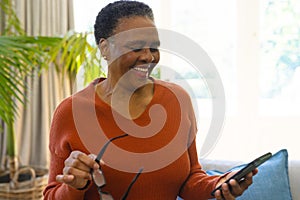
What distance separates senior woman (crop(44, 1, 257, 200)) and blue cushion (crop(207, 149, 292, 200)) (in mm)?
368

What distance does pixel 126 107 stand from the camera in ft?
3.80

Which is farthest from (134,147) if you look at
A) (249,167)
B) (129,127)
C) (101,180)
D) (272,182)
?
(272,182)

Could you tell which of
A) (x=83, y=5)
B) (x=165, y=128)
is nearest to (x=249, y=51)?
(x=83, y=5)

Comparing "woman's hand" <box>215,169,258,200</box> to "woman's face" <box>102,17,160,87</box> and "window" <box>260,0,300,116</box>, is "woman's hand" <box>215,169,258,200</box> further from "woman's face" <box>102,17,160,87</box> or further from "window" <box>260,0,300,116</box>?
"window" <box>260,0,300,116</box>

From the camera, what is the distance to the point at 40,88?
2.74 m

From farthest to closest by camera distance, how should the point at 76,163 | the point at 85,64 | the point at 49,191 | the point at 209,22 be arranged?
1. the point at 209,22
2. the point at 85,64
3. the point at 49,191
4. the point at 76,163

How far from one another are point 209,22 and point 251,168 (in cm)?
215

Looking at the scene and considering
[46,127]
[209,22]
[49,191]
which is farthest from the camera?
[209,22]

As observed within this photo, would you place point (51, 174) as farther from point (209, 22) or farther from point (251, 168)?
point (209, 22)

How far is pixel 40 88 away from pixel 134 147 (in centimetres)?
178

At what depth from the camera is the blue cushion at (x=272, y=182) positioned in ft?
4.78

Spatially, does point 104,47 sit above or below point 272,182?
above

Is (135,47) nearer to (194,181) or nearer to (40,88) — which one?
(194,181)

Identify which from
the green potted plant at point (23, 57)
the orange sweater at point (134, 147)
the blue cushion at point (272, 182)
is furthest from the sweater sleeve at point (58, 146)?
the green potted plant at point (23, 57)
